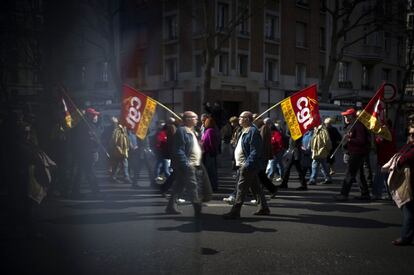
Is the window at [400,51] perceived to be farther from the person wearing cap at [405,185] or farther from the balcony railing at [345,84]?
the person wearing cap at [405,185]

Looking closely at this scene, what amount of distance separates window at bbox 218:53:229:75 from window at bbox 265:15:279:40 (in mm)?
3792

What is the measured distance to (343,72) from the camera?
37.9 meters

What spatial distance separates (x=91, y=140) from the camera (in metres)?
9.62

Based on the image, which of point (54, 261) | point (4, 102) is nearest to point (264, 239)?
point (54, 261)

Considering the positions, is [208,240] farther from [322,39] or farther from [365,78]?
[365,78]

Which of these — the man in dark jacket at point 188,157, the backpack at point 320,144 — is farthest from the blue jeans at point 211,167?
the man in dark jacket at point 188,157

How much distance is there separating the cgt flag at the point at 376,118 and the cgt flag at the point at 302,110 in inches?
42.1

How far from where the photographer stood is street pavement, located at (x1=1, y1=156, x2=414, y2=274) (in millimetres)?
4613

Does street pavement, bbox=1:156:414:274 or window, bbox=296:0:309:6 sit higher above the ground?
window, bbox=296:0:309:6

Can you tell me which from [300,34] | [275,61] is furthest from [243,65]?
[300,34]

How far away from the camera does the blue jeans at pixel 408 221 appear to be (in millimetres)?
5461

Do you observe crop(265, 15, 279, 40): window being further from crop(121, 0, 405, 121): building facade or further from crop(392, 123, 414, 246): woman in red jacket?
crop(392, 123, 414, 246): woman in red jacket

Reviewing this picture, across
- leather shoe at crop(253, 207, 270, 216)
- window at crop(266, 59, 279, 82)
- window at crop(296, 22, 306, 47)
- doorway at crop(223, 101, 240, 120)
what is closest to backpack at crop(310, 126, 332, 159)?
leather shoe at crop(253, 207, 270, 216)

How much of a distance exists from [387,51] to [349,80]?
6279 millimetres
